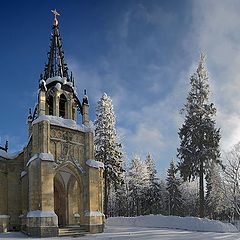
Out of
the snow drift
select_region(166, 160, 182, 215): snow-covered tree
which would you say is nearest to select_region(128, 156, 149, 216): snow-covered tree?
select_region(166, 160, 182, 215): snow-covered tree

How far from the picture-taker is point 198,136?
33781 mm

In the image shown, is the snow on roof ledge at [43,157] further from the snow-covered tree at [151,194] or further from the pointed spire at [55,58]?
the snow-covered tree at [151,194]

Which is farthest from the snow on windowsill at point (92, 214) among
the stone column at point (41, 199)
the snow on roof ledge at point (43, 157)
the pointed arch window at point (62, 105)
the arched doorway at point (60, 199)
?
the pointed arch window at point (62, 105)

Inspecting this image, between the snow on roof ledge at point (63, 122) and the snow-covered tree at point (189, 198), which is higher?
the snow on roof ledge at point (63, 122)

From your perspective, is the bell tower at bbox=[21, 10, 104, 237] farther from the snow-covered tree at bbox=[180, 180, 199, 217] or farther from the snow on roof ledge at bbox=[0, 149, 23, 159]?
the snow-covered tree at bbox=[180, 180, 199, 217]

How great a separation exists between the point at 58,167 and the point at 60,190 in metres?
4.92

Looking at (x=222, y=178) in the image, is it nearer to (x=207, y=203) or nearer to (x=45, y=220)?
(x=45, y=220)

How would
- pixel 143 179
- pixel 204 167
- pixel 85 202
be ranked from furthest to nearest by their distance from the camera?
pixel 143 179 → pixel 204 167 → pixel 85 202

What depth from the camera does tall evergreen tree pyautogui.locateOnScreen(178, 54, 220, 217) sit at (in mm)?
33031

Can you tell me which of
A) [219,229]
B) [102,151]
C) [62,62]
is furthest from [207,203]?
[62,62]

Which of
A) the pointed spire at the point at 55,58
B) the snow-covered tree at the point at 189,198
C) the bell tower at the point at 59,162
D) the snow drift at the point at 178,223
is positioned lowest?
the snow-covered tree at the point at 189,198

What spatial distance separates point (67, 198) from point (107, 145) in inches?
504

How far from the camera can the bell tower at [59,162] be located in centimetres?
2355

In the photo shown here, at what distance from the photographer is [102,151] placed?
134 ft
